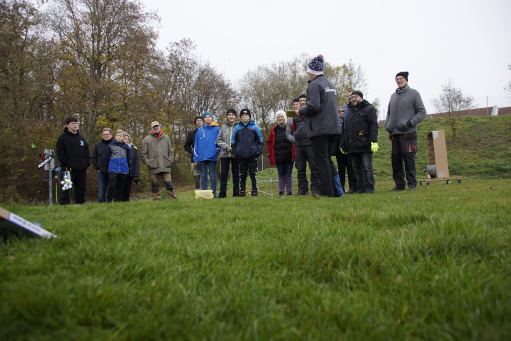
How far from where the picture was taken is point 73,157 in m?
7.73

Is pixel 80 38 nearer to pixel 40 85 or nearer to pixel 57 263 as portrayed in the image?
pixel 40 85

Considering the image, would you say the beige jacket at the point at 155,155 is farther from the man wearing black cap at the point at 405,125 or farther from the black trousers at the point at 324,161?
the man wearing black cap at the point at 405,125

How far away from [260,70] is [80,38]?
23.7m

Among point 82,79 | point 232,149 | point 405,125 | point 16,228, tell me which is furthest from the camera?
point 82,79

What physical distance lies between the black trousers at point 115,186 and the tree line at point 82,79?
31.0 feet

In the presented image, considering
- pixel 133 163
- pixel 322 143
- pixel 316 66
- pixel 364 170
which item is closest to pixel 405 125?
pixel 364 170

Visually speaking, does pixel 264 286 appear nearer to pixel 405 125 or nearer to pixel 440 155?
pixel 405 125

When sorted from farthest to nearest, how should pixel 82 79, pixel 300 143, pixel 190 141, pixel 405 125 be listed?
pixel 82 79 < pixel 190 141 < pixel 300 143 < pixel 405 125

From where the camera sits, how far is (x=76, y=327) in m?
1.09

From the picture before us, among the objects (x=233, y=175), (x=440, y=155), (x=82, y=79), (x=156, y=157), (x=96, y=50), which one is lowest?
(x=233, y=175)

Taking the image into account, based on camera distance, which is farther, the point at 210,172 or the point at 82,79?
the point at 82,79

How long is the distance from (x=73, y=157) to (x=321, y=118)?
6.62 metres

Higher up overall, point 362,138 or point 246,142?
point 246,142

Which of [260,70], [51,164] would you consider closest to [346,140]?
[51,164]
